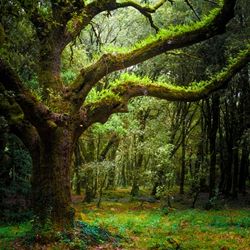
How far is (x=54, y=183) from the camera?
13.0m

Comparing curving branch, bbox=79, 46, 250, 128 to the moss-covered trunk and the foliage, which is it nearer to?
the moss-covered trunk

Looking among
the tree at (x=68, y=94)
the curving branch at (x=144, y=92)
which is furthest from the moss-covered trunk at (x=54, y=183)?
the curving branch at (x=144, y=92)

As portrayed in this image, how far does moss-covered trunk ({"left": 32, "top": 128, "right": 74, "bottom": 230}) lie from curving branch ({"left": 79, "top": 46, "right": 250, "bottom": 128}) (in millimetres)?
1415

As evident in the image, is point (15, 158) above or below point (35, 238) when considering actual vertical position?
above

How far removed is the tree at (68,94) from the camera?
12.8 m

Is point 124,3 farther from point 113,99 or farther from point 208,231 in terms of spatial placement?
point 208,231

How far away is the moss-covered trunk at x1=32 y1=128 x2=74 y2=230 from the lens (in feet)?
42.2

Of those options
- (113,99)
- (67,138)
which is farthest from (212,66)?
(67,138)

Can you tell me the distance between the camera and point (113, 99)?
46.4 feet

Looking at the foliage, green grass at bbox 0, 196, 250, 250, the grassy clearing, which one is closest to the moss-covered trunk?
green grass at bbox 0, 196, 250, 250

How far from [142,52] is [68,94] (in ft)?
9.95

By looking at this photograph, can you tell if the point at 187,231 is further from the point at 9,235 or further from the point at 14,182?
the point at 14,182

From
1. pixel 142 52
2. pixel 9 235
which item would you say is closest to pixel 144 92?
pixel 142 52

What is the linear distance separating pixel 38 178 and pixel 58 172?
0.81 metres
